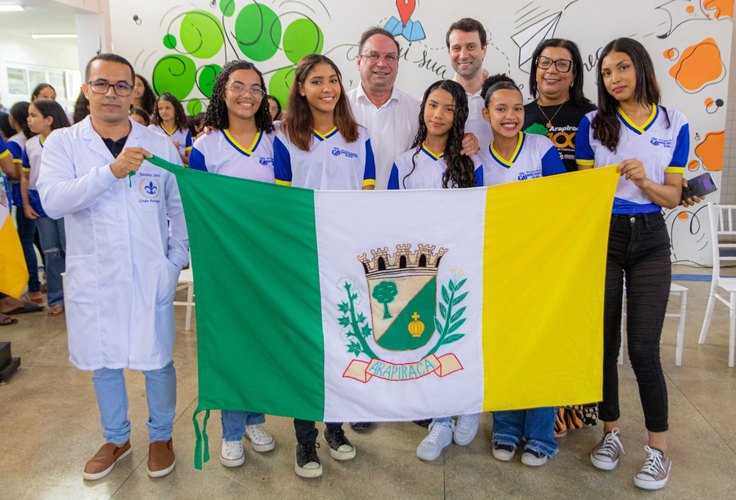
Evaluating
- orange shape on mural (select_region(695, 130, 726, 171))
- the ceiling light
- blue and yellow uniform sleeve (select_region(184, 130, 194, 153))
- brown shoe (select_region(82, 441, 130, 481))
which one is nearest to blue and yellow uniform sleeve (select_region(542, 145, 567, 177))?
brown shoe (select_region(82, 441, 130, 481))

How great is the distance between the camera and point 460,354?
221 centimetres

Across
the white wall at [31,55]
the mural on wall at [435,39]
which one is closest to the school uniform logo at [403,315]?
the mural on wall at [435,39]

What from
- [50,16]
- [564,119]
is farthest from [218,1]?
[564,119]

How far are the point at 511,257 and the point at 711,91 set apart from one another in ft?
15.7

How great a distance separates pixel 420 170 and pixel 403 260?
0.49m

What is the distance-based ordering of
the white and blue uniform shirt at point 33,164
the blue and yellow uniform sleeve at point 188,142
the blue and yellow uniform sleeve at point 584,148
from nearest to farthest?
1. the blue and yellow uniform sleeve at point 584,148
2. the white and blue uniform shirt at point 33,164
3. the blue and yellow uniform sleeve at point 188,142

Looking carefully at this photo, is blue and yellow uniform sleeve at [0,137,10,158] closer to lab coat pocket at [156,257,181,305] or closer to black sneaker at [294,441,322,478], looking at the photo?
lab coat pocket at [156,257,181,305]

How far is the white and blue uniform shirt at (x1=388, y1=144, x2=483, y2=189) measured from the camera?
247 centimetres

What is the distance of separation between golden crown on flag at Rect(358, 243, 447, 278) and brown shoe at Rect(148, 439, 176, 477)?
1126 millimetres

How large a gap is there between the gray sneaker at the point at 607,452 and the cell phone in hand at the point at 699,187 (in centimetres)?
102

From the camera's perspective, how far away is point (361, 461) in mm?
2520

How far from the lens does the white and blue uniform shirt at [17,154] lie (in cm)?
500

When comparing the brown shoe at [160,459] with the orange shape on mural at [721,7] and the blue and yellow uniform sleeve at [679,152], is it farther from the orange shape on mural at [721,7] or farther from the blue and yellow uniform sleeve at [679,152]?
the orange shape on mural at [721,7]

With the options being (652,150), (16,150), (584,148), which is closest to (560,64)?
(584,148)
